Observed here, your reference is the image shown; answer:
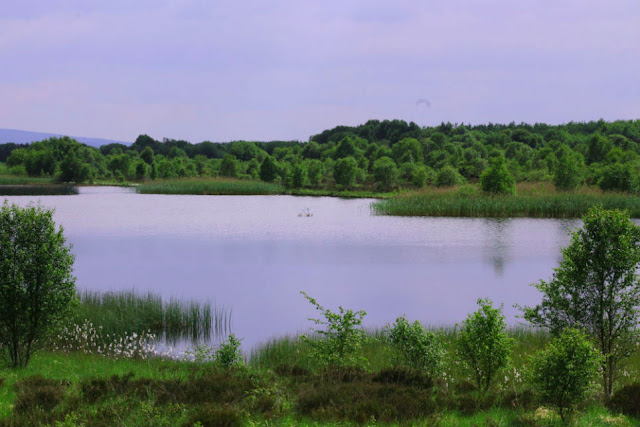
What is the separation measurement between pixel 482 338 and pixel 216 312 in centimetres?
813

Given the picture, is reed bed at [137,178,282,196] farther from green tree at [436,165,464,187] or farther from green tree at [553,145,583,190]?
green tree at [553,145,583,190]

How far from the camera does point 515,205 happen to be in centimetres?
3822

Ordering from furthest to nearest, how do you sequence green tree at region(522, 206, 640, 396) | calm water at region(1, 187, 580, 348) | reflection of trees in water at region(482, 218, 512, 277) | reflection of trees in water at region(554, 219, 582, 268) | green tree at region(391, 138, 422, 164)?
green tree at region(391, 138, 422, 164) → reflection of trees in water at region(554, 219, 582, 268) → reflection of trees in water at region(482, 218, 512, 277) → calm water at region(1, 187, 580, 348) → green tree at region(522, 206, 640, 396)

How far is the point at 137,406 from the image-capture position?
259 inches

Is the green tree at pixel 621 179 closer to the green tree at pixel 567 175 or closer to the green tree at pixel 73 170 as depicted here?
the green tree at pixel 567 175

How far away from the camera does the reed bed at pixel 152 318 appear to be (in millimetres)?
11781

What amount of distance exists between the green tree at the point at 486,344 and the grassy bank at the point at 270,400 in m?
0.33

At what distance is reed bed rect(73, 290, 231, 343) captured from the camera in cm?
1178

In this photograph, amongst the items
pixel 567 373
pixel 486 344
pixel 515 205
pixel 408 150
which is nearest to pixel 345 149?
pixel 408 150

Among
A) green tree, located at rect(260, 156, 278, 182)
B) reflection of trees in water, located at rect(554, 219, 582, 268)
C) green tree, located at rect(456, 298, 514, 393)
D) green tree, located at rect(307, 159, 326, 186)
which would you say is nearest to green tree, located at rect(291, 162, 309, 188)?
green tree, located at rect(307, 159, 326, 186)

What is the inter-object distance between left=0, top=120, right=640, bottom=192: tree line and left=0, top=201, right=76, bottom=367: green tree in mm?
39147

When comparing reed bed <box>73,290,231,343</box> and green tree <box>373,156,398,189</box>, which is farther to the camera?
green tree <box>373,156,398,189</box>

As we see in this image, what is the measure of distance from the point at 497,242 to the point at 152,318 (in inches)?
777

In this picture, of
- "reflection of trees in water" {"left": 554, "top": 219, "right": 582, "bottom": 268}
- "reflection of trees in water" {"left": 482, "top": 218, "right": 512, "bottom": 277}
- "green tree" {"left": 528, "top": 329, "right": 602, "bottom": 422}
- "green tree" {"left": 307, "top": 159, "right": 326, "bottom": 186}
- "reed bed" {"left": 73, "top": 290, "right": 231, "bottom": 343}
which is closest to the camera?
"green tree" {"left": 528, "top": 329, "right": 602, "bottom": 422}
